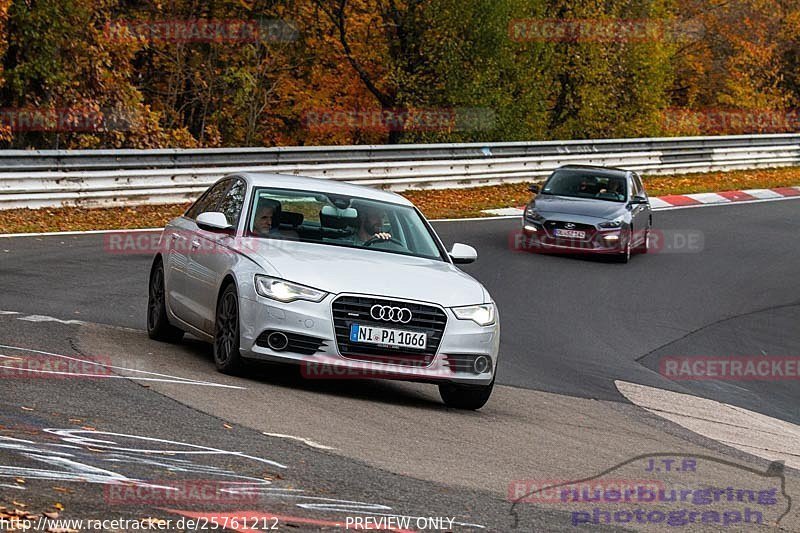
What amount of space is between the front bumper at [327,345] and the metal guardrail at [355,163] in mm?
13030

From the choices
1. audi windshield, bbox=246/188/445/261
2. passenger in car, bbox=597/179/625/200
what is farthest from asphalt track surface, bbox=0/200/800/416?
audi windshield, bbox=246/188/445/261

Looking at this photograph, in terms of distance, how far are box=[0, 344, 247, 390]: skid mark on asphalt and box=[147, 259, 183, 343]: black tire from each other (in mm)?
1676

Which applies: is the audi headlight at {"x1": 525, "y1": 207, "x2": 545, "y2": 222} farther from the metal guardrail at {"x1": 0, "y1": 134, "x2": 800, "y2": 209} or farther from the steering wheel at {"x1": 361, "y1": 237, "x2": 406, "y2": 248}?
the steering wheel at {"x1": 361, "y1": 237, "x2": 406, "y2": 248}

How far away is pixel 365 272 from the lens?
922 cm

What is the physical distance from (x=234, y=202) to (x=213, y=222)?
66 centimetres

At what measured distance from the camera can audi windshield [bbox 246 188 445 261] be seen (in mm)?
10109

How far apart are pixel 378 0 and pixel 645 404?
27924mm

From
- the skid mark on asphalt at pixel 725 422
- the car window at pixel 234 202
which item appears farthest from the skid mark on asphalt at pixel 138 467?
the skid mark on asphalt at pixel 725 422

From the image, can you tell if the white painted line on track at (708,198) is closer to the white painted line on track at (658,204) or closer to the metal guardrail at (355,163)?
the white painted line on track at (658,204)

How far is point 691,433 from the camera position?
10.0m

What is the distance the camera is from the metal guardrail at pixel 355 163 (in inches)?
861

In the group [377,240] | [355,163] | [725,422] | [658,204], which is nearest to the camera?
[377,240]

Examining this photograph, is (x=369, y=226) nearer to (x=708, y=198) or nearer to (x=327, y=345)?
(x=327, y=345)

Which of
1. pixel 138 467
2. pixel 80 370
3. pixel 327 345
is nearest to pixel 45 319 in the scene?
pixel 80 370
